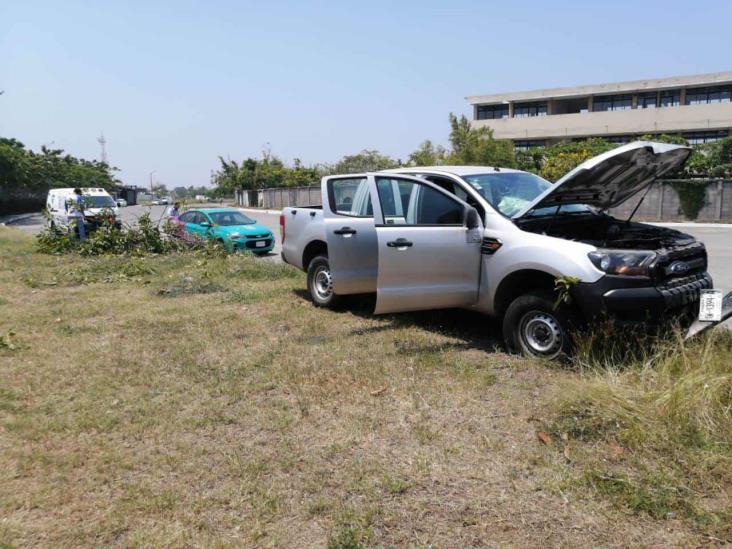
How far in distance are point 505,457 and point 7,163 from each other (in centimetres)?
5221

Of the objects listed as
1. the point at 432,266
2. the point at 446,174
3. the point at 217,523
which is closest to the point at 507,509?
the point at 217,523

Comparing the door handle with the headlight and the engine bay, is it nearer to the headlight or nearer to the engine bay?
the engine bay

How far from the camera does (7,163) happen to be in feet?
151

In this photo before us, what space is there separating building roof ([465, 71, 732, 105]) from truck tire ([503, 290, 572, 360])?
57284mm

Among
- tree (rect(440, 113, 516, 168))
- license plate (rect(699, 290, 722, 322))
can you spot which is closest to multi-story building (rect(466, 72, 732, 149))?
tree (rect(440, 113, 516, 168))

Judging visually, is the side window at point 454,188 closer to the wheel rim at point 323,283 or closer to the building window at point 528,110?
the wheel rim at point 323,283

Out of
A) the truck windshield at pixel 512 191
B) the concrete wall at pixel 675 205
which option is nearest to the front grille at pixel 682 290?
the truck windshield at pixel 512 191

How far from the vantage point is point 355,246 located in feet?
24.3

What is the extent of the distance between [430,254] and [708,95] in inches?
2294

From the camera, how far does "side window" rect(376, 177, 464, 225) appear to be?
606 cm

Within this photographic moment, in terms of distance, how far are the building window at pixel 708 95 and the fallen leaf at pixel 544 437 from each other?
58544 millimetres

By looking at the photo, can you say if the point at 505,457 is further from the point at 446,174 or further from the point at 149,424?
the point at 446,174

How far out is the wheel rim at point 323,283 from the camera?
8141 mm

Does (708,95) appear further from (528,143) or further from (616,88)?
(528,143)
